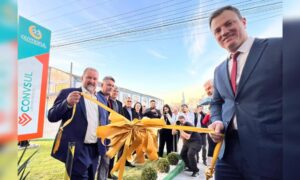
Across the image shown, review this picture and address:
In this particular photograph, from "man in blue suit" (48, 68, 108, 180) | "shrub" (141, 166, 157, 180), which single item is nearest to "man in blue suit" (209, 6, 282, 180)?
"man in blue suit" (48, 68, 108, 180)

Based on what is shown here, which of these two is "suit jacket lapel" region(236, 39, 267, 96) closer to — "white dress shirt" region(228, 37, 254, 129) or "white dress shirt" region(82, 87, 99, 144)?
"white dress shirt" region(228, 37, 254, 129)

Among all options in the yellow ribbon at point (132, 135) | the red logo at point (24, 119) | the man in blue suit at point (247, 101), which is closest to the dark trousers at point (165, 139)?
the red logo at point (24, 119)

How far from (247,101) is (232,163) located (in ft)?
1.05

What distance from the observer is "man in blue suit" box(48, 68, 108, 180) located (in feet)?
5.13

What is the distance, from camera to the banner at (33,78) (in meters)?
2.21

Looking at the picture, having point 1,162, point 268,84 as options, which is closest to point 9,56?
point 1,162

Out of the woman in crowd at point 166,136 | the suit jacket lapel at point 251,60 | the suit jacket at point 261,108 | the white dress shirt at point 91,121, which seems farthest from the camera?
the woman in crowd at point 166,136

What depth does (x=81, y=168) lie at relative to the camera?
1.58 meters

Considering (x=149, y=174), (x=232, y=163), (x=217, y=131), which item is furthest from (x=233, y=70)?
(x=149, y=174)

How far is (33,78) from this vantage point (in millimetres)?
2396

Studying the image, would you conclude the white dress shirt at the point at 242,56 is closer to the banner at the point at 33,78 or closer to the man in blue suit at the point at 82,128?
the man in blue suit at the point at 82,128

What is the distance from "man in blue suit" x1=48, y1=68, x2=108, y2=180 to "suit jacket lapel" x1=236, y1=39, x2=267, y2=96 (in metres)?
1.18

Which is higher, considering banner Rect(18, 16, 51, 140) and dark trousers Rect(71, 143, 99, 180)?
banner Rect(18, 16, 51, 140)

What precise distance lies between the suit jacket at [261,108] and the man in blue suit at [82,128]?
1.18 m
